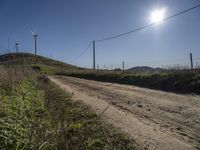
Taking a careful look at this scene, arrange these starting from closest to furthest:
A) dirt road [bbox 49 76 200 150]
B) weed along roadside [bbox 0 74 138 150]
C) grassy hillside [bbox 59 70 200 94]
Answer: weed along roadside [bbox 0 74 138 150] → dirt road [bbox 49 76 200 150] → grassy hillside [bbox 59 70 200 94]

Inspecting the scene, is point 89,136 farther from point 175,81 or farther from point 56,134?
point 175,81

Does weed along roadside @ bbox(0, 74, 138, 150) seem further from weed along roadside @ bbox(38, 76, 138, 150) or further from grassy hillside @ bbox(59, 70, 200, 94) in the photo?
grassy hillside @ bbox(59, 70, 200, 94)

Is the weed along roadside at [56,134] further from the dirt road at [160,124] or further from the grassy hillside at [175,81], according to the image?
the grassy hillside at [175,81]

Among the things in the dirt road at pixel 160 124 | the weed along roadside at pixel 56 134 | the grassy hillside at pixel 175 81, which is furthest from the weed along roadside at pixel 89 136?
the grassy hillside at pixel 175 81

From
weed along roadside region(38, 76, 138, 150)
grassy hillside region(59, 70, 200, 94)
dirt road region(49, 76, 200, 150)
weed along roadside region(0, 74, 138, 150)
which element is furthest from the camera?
grassy hillside region(59, 70, 200, 94)

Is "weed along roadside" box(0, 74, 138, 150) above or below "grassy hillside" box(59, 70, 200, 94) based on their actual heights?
below

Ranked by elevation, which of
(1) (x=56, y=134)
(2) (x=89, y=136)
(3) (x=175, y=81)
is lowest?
(2) (x=89, y=136)

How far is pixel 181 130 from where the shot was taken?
5.35 m

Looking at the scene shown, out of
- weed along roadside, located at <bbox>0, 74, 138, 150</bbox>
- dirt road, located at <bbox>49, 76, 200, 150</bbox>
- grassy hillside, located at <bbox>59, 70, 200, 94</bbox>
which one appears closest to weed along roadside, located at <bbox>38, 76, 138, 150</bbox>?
weed along roadside, located at <bbox>0, 74, 138, 150</bbox>

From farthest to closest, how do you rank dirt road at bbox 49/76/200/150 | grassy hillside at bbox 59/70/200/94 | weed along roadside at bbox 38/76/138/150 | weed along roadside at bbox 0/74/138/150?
grassy hillside at bbox 59/70/200/94, dirt road at bbox 49/76/200/150, weed along roadside at bbox 38/76/138/150, weed along roadside at bbox 0/74/138/150

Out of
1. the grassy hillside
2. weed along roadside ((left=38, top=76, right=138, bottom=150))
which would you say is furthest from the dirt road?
the grassy hillside

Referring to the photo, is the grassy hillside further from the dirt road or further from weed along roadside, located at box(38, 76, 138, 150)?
weed along roadside, located at box(38, 76, 138, 150)

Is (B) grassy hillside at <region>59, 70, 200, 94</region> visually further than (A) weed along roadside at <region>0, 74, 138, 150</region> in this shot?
Yes

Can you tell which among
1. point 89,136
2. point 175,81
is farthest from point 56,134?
point 175,81
